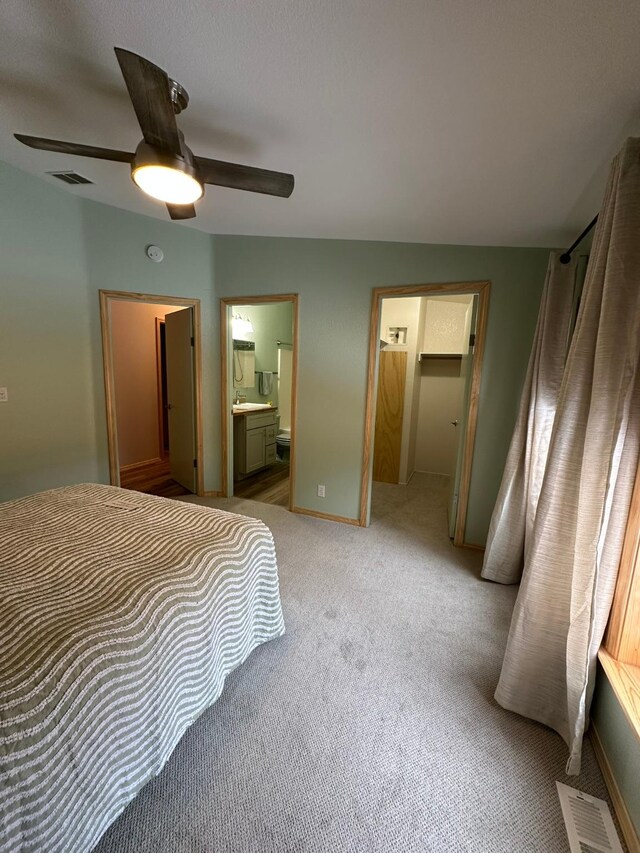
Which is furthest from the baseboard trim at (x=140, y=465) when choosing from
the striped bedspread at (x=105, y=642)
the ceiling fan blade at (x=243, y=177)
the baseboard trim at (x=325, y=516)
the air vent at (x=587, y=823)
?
the air vent at (x=587, y=823)

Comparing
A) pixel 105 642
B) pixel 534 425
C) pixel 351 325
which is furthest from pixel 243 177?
pixel 534 425

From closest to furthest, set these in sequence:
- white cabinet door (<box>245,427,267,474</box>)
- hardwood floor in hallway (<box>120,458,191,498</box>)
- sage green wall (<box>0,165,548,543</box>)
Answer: sage green wall (<box>0,165,548,543</box>) < hardwood floor in hallway (<box>120,458,191,498</box>) < white cabinet door (<box>245,427,267,474</box>)

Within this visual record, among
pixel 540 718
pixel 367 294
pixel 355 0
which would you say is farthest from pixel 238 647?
pixel 367 294

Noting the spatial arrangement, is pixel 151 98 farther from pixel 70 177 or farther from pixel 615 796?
pixel 615 796

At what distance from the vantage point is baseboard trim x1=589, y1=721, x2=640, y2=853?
1021 millimetres

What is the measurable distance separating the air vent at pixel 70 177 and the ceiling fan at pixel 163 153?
98 cm

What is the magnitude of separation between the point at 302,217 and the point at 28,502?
2540 millimetres

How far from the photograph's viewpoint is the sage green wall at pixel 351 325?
2.57 meters

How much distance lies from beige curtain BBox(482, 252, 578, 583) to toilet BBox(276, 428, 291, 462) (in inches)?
112

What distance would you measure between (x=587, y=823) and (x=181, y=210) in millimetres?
3028

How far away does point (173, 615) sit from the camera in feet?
3.85

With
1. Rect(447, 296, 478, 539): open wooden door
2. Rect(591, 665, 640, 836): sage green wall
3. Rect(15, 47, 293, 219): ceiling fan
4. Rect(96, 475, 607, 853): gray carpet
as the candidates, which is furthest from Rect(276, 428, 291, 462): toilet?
Rect(591, 665, 640, 836): sage green wall

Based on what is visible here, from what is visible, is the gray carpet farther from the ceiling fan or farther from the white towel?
the white towel

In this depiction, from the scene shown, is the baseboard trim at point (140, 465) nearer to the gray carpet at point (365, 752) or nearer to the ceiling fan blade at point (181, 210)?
the gray carpet at point (365, 752)
